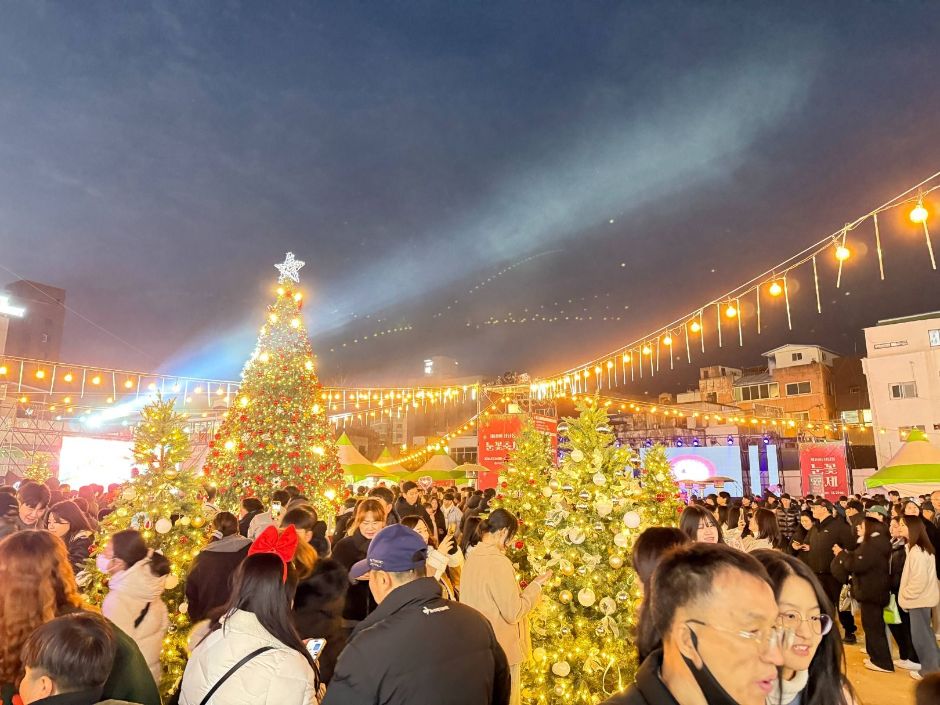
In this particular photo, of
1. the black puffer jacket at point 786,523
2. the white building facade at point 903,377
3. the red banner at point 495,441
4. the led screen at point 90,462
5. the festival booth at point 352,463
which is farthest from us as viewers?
the white building facade at point 903,377

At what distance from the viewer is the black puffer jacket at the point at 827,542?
8.98 m

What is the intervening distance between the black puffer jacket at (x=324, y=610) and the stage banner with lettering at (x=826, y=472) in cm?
2307

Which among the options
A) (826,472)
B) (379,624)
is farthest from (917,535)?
(826,472)

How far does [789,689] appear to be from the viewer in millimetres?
2021

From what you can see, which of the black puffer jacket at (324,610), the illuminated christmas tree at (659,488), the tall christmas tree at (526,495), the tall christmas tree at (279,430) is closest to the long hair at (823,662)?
the black puffer jacket at (324,610)

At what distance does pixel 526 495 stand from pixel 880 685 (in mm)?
5206

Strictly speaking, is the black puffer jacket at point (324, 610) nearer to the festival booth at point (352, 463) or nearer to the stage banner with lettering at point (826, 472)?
the festival booth at point (352, 463)

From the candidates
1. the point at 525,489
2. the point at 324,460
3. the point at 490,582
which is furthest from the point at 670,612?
the point at 324,460

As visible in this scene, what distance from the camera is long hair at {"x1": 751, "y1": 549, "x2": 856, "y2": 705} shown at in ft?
6.75

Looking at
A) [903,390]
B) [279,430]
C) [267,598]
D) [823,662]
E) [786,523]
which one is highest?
[903,390]

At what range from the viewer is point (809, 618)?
214 centimetres

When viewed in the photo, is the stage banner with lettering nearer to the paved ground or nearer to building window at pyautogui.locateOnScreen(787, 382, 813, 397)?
the paved ground

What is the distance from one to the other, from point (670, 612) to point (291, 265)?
14833 mm

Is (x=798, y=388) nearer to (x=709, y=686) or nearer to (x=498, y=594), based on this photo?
(x=498, y=594)
